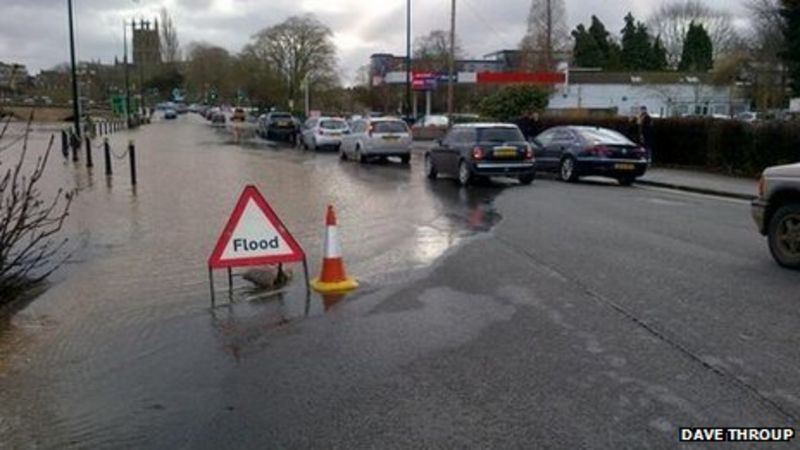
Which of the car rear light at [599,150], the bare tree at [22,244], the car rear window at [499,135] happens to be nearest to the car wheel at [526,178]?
the car rear window at [499,135]

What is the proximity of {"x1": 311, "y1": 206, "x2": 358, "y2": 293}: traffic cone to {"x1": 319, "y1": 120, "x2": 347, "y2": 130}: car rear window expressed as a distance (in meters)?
29.6

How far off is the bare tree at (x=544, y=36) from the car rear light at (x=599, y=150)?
5256 cm

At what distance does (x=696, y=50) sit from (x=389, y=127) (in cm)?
7842

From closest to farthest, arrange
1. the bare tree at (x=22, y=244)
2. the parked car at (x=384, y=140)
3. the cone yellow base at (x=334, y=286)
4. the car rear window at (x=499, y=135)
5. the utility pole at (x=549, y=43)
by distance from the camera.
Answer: the bare tree at (x=22, y=244) < the cone yellow base at (x=334, y=286) < the car rear window at (x=499, y=135) < the parked car at (x=384, y=140) < the utility pole at (x=549, y=43)

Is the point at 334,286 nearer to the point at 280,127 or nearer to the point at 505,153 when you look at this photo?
the point at 505,153

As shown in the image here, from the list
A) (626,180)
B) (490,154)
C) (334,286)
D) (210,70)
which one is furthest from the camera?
(210,70)

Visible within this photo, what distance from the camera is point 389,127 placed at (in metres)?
28.6

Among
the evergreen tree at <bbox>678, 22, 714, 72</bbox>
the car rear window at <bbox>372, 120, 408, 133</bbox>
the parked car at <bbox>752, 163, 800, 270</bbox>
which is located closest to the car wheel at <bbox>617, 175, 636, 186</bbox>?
the car rear window at <bbox>372, 120, 408, 133</bbox>

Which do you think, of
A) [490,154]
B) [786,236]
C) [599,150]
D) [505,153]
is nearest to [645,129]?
[599,150]

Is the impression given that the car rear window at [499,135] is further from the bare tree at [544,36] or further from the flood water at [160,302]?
the bare tree at [544,36]

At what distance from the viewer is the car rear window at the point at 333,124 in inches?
1479

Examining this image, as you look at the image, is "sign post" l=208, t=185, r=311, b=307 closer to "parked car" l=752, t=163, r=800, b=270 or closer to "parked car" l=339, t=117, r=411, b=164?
"parked car" l=752, t=163, r=800, b=270

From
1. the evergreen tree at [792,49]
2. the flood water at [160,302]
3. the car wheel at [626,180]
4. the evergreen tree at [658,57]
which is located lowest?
the flood water at [160,302]

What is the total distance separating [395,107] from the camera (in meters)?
84.2
